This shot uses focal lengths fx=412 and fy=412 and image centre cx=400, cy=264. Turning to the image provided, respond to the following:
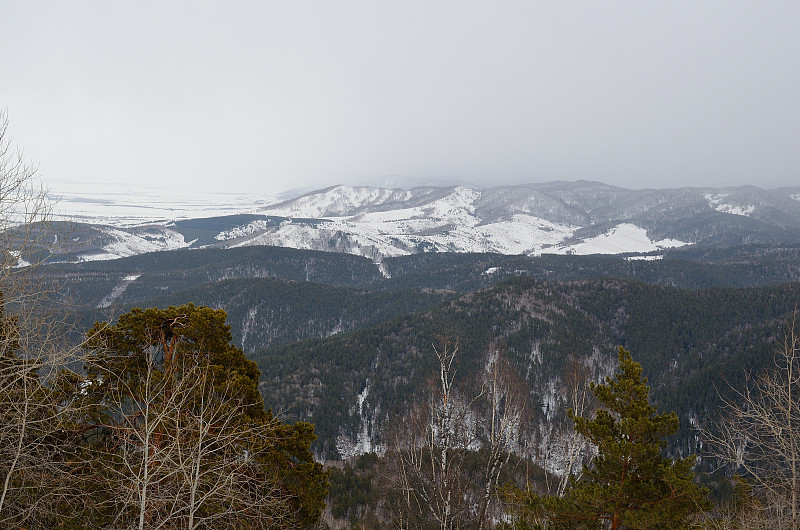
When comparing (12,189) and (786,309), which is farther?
(786,309)

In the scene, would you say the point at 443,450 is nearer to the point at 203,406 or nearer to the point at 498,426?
the point at 203,406

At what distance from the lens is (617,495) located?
45.2 ft

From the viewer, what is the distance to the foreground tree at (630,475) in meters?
13.0

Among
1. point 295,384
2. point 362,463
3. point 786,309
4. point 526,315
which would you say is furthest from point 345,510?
point 786,309

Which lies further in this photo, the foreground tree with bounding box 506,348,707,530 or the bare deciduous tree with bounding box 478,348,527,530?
the foreground tree with bounding box 506,348,707,530

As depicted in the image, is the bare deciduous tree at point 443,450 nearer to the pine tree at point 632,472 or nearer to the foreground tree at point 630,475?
the foreground tree at point 630,475

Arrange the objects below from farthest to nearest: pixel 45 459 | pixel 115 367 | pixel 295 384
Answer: pixel 295 384
pixel 115 367
pixel 45 459

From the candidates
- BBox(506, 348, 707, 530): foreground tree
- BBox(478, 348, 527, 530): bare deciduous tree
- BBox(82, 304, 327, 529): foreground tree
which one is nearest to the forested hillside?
BBox(478, 348, 527, 530): bare deciduous tree

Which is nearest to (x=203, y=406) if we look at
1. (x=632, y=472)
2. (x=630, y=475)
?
(x=630, y=475)

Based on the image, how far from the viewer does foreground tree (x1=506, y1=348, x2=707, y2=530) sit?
42.7 ft

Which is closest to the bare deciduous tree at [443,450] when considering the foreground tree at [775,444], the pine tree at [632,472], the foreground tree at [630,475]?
the foreground tree at [630,475]

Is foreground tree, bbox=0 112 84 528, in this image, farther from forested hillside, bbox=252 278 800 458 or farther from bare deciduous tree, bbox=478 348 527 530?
forested hillside, bbox=252 278 800 458

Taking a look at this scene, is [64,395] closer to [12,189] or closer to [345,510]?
[12,189]

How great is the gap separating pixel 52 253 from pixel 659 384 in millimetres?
163686
